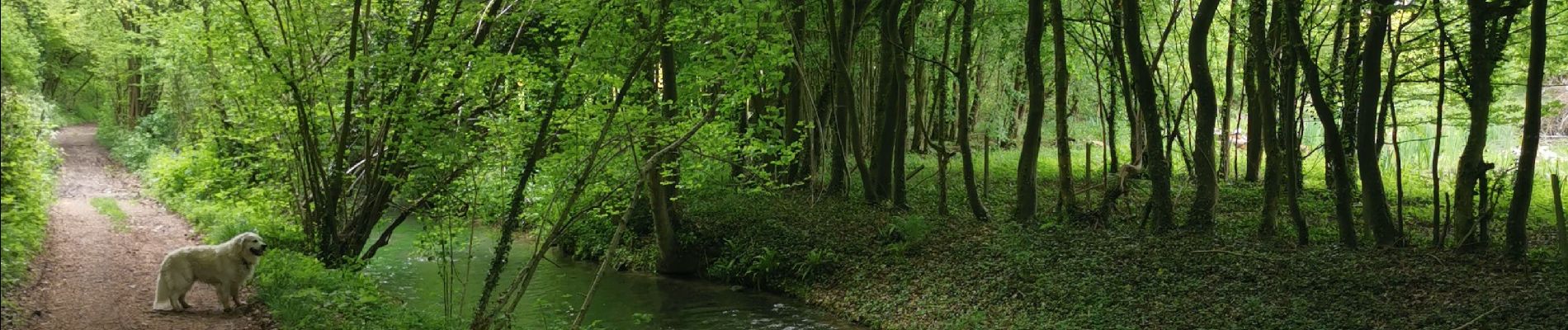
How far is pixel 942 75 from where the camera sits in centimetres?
1933

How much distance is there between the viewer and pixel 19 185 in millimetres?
8055

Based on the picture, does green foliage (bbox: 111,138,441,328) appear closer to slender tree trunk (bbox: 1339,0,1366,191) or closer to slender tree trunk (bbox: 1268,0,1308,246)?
slender tree trunk (bbox: 1268,0,1308,246)

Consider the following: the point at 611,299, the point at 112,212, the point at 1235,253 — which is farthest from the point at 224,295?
the point at 1235,253

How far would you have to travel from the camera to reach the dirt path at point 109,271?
8.65 m

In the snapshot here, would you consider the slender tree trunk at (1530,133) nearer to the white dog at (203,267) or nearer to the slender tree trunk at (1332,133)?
the slender tree trunk at (1332,133)

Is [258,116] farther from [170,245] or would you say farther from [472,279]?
[472,279]

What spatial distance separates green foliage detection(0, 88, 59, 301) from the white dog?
3.57ft

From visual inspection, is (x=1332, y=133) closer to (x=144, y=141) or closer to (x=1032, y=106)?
(x=1032, y=106)

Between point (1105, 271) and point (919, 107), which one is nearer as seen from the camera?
point (1105, 271)

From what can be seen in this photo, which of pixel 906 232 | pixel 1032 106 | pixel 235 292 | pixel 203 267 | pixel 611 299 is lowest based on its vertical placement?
Answer: pixel 611 299

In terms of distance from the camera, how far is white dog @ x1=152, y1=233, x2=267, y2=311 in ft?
28.8

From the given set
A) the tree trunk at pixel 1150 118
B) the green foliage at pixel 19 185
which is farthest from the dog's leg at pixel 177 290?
the tree trunk at pixel 1150 118

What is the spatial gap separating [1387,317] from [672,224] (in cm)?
976

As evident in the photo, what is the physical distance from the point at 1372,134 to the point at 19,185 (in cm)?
1213
